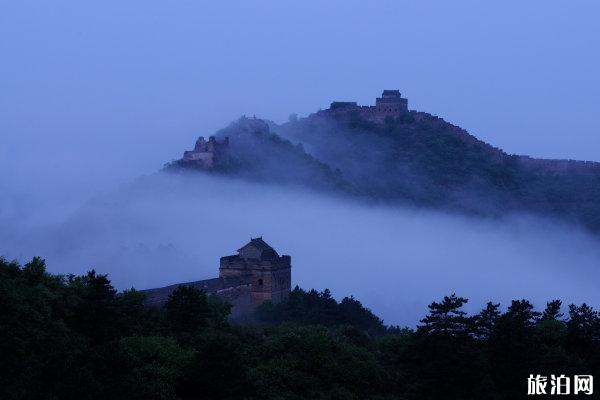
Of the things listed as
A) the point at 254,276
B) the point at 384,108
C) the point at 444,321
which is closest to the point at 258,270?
the point at 254,276

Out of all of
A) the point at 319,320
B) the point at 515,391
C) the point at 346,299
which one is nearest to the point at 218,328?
the point at 515,391

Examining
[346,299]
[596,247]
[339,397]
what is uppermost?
[596,247]

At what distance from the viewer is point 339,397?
68.1 feet

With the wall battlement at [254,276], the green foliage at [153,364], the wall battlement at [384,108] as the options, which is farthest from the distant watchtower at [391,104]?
the green foliage at [153,364]

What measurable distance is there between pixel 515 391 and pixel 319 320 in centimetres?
1885

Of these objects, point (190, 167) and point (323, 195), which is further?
point (323, 195)

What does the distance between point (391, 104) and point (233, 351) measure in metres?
73.2

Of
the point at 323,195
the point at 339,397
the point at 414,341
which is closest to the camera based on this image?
the point at 339,397

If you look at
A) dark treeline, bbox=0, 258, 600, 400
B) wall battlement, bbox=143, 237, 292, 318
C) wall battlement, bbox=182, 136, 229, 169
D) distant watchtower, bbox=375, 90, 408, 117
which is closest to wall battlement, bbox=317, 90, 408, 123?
distant watchtower, bbox=375, 90, 408, 117

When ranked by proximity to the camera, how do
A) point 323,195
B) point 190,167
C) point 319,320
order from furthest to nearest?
point 323,195 → point 190,167 → point 319,320

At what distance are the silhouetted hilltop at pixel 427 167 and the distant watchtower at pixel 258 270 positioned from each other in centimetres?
3638

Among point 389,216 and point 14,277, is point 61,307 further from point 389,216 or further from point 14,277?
point 389,216

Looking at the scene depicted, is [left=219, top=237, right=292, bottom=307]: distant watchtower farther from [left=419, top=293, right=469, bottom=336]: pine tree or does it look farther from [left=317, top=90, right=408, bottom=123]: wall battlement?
[left=317, top=90, right=408, bottom=123]: wall battlement

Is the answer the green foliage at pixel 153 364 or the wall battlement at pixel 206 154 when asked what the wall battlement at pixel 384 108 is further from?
the green foliage at pixel 153 364
